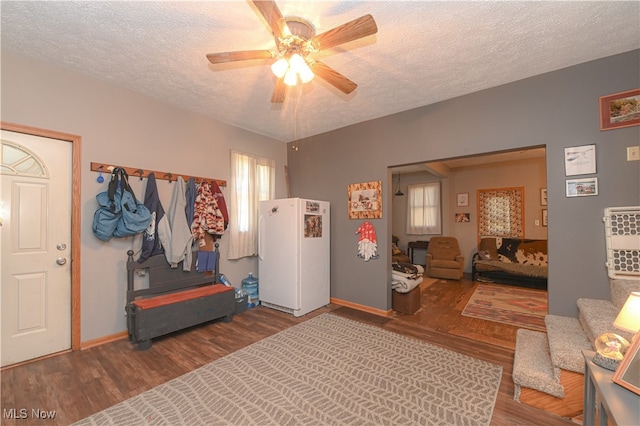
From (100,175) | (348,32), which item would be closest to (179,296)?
(100,175)

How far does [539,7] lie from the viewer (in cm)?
169

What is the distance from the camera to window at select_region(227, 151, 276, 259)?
3.77 meters

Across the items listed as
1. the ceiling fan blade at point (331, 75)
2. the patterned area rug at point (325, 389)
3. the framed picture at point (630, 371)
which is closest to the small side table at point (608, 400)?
the framed picture at point (630, 371)

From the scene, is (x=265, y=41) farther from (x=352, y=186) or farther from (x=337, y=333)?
(x=337, y=333)

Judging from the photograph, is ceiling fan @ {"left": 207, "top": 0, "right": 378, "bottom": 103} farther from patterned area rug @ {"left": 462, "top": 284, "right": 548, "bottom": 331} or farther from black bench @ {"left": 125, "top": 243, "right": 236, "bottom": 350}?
patterned area rug @ {"left": 462, "top": 284, "right": 548, "bottom": 331}

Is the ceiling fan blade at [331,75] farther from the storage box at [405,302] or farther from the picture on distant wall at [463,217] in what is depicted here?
the picture on distant wall at [463,217]

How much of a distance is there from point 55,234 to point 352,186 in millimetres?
3487

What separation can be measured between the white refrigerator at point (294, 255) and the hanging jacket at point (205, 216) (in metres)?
0.63

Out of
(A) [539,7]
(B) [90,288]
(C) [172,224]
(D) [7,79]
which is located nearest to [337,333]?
(C) [172,224]

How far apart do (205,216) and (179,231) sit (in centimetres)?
38

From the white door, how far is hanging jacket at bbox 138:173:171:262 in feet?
2.11

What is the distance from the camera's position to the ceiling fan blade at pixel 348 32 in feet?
4.79

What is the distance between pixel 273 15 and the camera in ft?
4.74

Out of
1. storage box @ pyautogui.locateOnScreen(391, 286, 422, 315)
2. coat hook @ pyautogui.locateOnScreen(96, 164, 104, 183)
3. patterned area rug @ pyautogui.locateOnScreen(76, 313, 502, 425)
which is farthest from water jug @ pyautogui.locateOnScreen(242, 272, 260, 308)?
coat hook @ pyautogui.locateOnScreen(96, 164, 104, 183)
